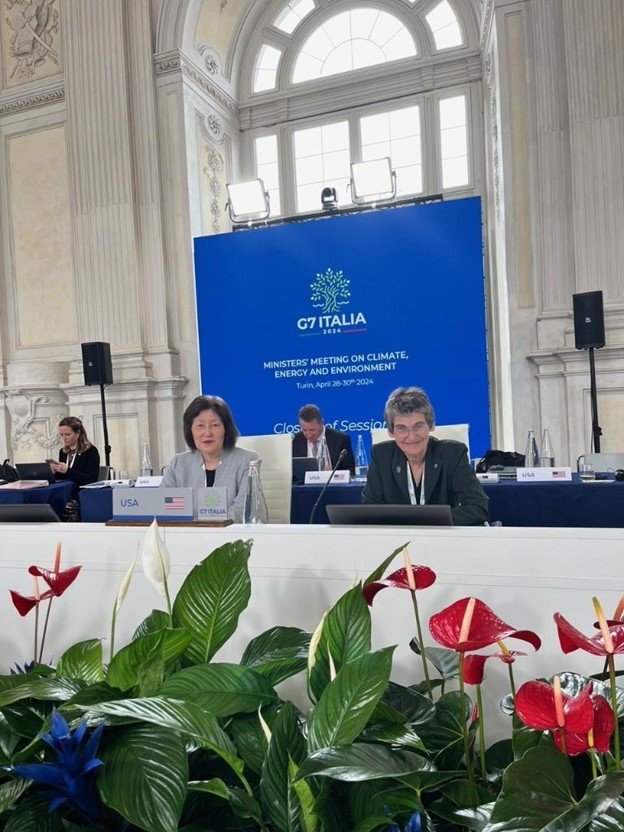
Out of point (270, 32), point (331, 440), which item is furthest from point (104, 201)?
point (331, 440)

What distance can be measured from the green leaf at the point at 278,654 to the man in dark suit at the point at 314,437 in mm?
3382

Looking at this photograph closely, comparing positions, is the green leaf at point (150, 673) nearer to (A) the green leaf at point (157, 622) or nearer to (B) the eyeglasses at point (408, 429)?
(A) the green leaf at point (157, 622)

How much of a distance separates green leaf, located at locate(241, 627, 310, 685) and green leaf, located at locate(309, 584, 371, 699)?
0.18 ft

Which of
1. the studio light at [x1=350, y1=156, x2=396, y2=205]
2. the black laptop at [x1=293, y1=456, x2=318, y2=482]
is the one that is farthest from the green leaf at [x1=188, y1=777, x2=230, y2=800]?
the studio light at [x1=350, y1=156, x2=396, y2=205]

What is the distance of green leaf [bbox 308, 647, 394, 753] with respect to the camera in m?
0.65

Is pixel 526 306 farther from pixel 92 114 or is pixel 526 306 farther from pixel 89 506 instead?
pixel 92 114

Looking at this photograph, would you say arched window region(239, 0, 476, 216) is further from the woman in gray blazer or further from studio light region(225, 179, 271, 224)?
the woman in gray blazer

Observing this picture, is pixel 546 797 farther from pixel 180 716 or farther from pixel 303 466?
pixel 303 466

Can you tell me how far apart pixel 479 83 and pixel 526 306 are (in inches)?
104

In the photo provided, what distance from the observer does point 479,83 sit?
6.82 m

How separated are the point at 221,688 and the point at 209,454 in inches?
94.1

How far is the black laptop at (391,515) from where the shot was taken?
1340 millimetres

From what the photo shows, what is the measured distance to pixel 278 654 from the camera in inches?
33.5

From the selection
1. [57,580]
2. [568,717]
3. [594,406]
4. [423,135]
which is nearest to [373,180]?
[423,135]
